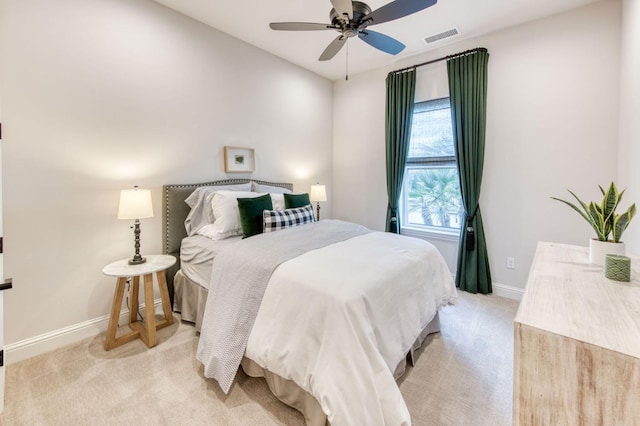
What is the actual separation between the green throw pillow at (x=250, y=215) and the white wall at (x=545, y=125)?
261cm

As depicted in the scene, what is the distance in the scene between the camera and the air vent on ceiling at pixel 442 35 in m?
3.10

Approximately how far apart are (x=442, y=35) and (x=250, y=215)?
2.96m

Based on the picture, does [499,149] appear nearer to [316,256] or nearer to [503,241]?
[503,241]

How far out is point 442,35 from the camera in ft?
10.4

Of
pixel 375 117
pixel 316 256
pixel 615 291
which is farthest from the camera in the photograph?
pixel 375 117

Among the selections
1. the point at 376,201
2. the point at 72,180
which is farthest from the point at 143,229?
the point at 376,201

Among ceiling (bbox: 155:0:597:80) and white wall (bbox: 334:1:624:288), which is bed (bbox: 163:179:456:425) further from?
ceiling (bbox: 155:0:597:80)

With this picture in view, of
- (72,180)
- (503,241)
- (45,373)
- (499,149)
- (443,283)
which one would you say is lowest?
(45,373)

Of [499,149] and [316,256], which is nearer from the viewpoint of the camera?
[316,256]

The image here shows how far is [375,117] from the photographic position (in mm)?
4203

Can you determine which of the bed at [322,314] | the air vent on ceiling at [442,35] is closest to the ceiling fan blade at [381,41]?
the air vent on ceiling at [442,35]

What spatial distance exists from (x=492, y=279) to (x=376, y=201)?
5.96 ft

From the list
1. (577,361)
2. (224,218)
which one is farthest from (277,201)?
(577,361)

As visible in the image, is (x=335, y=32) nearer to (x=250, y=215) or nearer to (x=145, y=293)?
(x=250, y=215)
